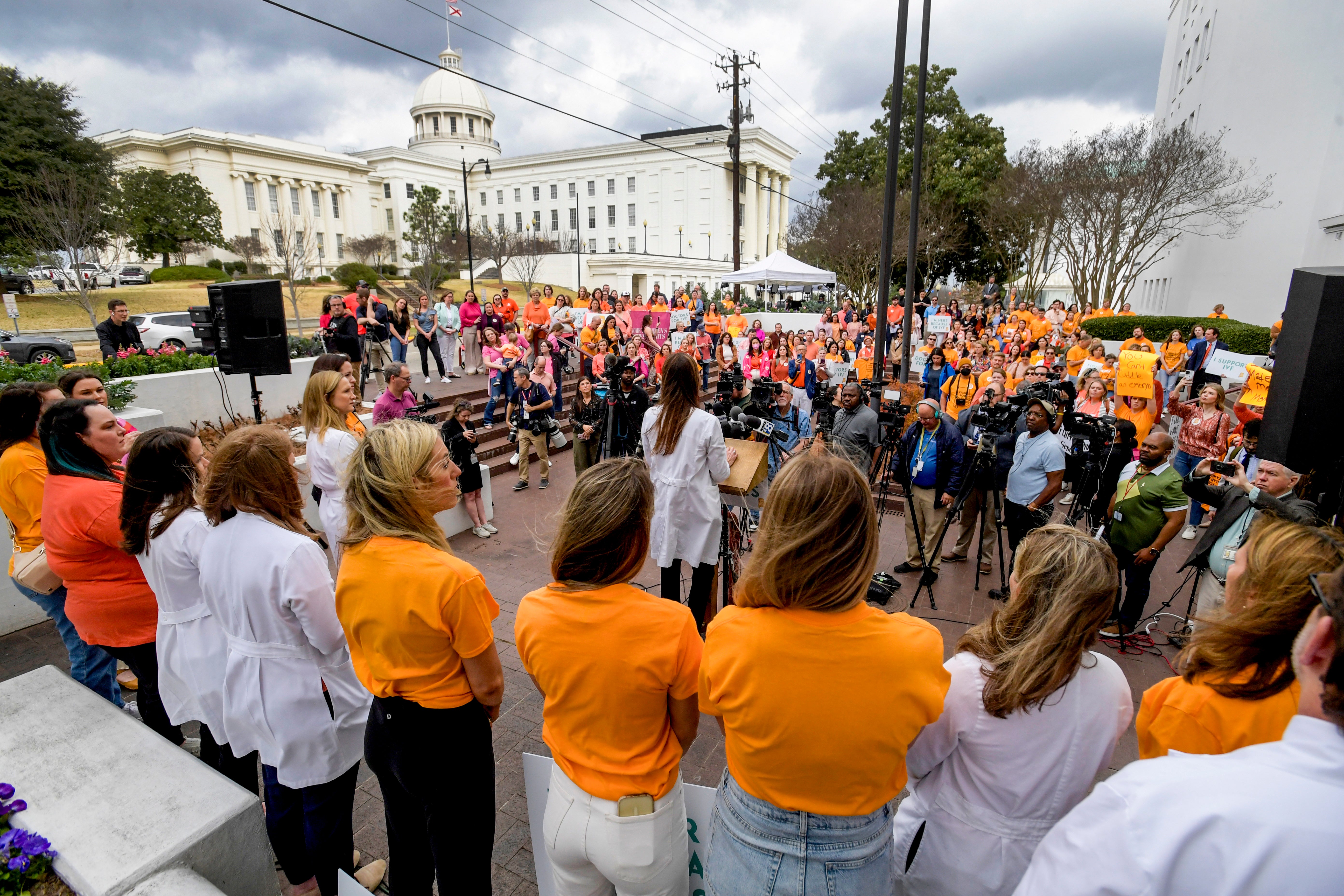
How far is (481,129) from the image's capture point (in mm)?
86875

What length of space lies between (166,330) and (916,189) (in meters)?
23.0

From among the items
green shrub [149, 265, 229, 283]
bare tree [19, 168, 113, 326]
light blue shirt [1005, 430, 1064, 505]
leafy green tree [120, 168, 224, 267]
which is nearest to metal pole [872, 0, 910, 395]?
light blue shirt [1005, 430, 1064, 505]

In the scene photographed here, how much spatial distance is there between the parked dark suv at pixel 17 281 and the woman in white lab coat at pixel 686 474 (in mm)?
40097

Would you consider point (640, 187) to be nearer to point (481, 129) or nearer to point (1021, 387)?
point (481, 129)

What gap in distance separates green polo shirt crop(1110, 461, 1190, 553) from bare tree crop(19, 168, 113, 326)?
28360mm

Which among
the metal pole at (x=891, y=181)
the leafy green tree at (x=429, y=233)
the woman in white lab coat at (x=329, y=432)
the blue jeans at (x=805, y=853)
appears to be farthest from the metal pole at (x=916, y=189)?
the leafy green tree at (x=429, y=233)

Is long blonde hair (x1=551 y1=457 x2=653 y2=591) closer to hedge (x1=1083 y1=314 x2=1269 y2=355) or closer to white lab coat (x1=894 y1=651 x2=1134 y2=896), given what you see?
white lab coat (x1=894 y1=651 x2=1134 y2=896)

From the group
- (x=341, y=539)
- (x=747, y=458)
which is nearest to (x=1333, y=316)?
(x=747, y=458)

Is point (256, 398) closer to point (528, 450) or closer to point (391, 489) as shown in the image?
point (528, 450)

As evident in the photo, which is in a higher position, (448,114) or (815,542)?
(448,114)

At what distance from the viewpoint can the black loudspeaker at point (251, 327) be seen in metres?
6.50

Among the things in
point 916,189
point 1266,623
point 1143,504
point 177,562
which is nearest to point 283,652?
point 177,562

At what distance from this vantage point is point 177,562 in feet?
8.60

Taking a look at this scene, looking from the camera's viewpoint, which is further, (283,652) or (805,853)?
(283,652)
